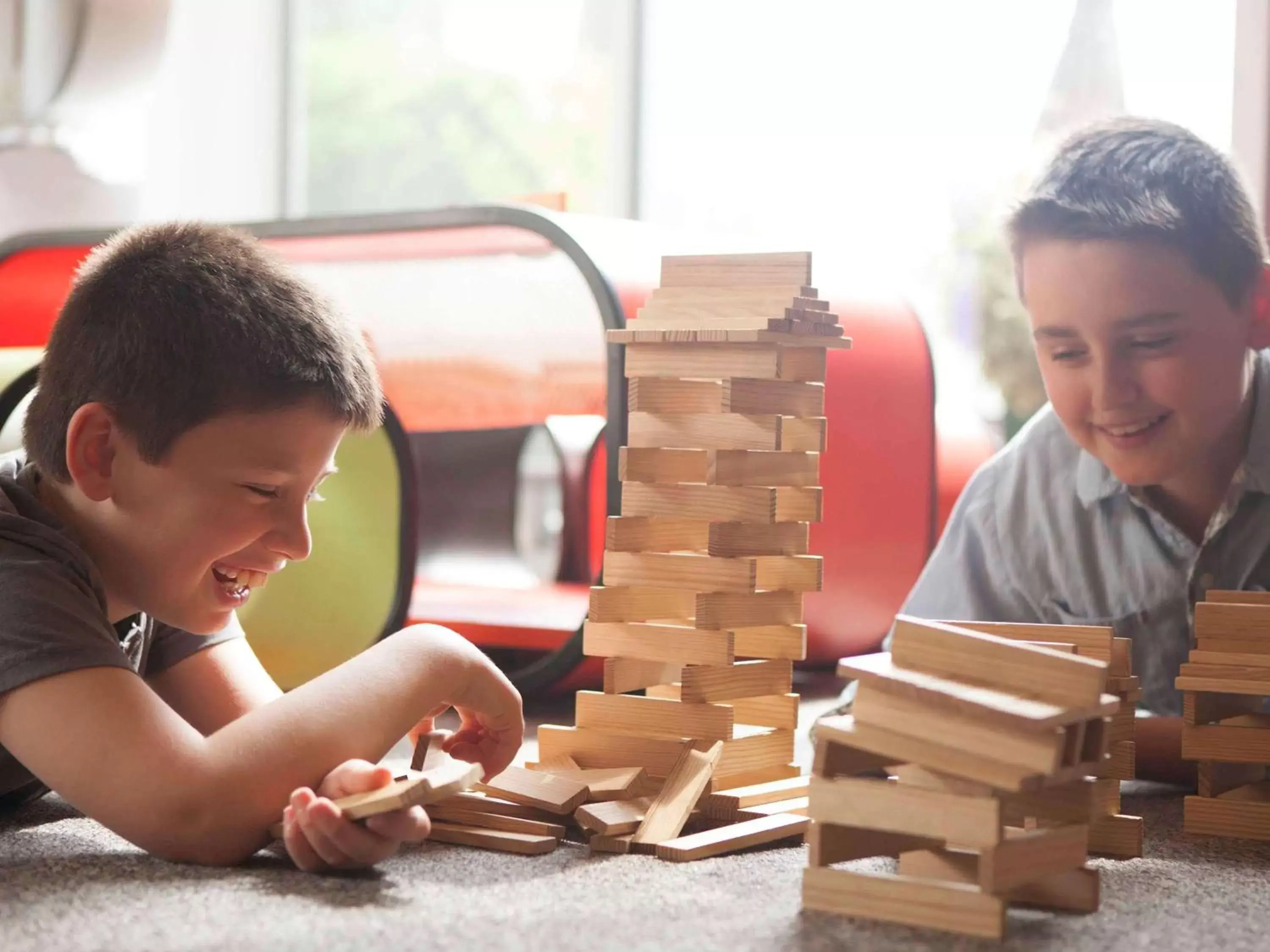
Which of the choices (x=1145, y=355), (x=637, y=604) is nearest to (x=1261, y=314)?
(x=1145, y=355)

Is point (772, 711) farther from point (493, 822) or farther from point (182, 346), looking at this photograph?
point (182, 346)

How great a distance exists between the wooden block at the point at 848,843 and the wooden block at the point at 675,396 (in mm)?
426

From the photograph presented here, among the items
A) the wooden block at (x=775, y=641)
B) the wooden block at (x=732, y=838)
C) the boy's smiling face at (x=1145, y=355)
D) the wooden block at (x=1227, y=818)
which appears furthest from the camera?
the boy's smiling face at (x=1145, y=355)

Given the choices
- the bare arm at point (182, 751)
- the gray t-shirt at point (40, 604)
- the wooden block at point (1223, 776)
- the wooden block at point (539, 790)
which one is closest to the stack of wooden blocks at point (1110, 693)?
the wooden block at point (1223, 776)

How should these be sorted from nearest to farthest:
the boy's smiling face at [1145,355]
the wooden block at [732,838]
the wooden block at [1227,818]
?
the wooden block at [732,838], the wooden block at [1227,818], the boy's smiling face at [1145,355]

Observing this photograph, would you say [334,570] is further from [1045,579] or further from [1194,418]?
[1194,418]

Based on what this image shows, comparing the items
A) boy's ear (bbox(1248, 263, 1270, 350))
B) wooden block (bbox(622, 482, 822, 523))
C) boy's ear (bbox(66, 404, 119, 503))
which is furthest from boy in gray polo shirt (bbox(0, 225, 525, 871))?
boy's ear (bbox(1248, 263, 1270, 350))

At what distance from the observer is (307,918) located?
90 cm

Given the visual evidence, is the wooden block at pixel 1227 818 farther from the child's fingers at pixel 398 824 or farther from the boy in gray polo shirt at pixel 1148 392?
the child's fingers at pixel 398 824

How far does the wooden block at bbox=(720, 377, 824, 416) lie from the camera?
128cm

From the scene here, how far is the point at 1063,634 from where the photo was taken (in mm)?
1154

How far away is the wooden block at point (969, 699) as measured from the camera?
878mm

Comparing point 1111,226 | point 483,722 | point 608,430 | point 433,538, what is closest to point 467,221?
point 608,430

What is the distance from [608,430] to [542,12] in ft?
7.03
